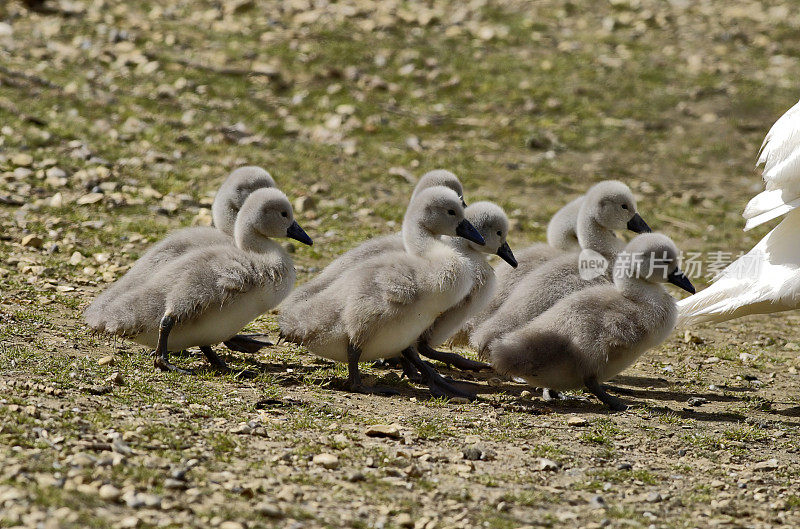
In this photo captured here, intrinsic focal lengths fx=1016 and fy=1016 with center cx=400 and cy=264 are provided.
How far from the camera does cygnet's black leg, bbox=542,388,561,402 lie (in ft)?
19.0

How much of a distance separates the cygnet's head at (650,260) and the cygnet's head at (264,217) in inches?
75.5

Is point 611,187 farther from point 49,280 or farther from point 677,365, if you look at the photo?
point 49,280

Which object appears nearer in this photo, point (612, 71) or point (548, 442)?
point (548, 442)

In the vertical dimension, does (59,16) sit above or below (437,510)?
above

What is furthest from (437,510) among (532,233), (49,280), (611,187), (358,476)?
(532,233)

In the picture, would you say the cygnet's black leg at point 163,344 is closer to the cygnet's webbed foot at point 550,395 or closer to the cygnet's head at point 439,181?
the cygnet's webbed foot at point 550,395

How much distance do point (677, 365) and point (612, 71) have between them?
23.0 ft

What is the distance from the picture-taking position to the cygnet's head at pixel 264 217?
18.7ft

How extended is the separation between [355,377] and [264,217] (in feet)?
3.40

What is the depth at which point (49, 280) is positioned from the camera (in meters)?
6.89

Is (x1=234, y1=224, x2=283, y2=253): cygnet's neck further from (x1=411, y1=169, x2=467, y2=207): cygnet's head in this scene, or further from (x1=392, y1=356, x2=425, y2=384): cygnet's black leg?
(x1=411, y1=169, x2=467, y2=207): cygnet's head

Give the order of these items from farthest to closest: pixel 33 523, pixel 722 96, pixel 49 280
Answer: pixel 722 96 < pixel 49 280 < pixel 33 523

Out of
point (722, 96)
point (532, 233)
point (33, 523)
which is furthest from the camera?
point (722, 96)

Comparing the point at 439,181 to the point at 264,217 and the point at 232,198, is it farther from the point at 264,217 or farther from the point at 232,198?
the point at 264,217
